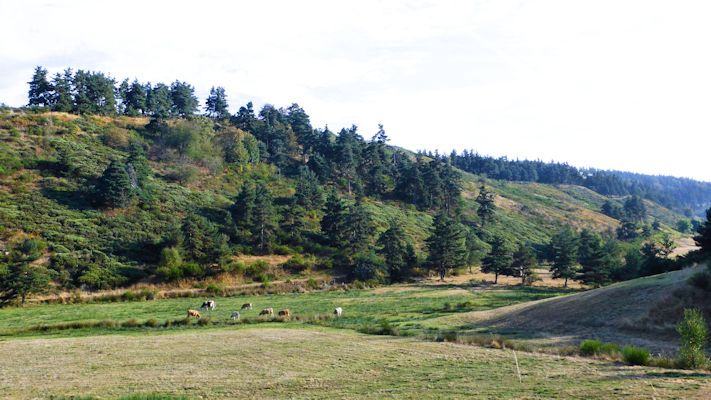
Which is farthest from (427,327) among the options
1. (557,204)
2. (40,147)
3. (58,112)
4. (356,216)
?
(557,204)

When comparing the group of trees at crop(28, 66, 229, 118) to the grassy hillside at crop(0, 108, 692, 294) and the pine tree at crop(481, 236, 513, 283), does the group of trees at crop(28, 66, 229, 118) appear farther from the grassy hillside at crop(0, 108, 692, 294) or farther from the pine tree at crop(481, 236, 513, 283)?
the pine tree at crop(481, 236, 513, 283)

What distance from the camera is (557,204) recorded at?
182 m

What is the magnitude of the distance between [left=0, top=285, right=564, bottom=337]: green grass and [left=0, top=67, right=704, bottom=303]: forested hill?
27.6ft

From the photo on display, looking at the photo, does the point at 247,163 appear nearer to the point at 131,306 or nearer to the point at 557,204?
the point at 131,306

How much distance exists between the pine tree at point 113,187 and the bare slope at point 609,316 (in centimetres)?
5817

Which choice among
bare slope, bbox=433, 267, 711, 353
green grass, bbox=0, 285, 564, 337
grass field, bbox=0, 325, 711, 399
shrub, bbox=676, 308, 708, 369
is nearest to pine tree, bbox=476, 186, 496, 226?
green grass, bbox=0, 285, 564, 337

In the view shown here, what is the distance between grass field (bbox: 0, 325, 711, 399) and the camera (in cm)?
1731

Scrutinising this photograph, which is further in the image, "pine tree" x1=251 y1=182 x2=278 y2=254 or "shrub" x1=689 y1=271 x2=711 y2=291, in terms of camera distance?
"pine tree" x1=251 y1=182 x2=278 y2=254

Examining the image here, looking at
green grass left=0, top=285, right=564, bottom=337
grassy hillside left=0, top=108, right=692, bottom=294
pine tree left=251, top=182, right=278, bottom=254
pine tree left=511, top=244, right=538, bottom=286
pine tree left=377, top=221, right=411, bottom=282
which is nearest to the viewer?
green grass left=0, top=285, right=564, bottom=337

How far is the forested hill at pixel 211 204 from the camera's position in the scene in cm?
6656

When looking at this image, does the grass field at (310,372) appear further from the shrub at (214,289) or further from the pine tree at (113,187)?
the pine tree at (113,187)

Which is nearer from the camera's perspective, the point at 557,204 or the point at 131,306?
the point at 131,306

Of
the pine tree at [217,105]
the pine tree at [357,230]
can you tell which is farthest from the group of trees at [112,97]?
the pine tree at [357,230]

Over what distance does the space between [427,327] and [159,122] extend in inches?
3692
